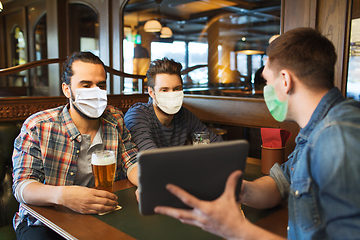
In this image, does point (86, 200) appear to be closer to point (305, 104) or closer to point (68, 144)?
point (68, 144)

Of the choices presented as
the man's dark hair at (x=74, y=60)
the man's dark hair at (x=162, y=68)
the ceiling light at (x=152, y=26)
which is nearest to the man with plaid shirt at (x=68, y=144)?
the man's dark hair at (x=74, y=60)

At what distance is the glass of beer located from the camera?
52.6 inches

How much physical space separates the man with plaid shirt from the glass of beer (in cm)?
10

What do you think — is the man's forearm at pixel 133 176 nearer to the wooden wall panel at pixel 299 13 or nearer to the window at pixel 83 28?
the wooden wall panel at pixel 299 13

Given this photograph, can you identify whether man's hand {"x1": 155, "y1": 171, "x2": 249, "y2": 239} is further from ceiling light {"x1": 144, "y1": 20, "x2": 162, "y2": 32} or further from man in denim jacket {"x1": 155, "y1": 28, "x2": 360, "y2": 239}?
ceiling light {"x1": 144, "y1": 20, "x2": 162, "y2": 32}

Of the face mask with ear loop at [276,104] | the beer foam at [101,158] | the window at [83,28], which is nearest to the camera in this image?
the face mask with ear loop at [276,104]

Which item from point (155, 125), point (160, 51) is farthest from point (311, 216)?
point (160, 51)

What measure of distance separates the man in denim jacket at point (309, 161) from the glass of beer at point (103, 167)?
24.7 inches

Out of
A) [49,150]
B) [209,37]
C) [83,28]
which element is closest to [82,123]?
[49,150]

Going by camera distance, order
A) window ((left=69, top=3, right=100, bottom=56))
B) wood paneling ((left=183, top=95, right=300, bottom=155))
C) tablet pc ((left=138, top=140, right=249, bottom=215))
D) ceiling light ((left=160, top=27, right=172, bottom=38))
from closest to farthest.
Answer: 1. tablet pc ((left=138, top=140, right=249, bottom=215))
2. wood paneling ((left=183, top=95, right=300, bottom=155))
3. ceiling light ((left=160, top=27, right=172, bottom=38))
4. window ((left=69, top=3, right=100, bottom=56))

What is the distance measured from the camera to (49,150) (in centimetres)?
151

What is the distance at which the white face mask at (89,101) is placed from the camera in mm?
1629

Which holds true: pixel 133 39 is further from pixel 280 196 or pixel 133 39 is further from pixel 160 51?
pixel 280 196

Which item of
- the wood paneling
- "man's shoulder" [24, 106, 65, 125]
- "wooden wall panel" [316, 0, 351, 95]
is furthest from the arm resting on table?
"wooden wall panel" [316, 0, 351, 95]
